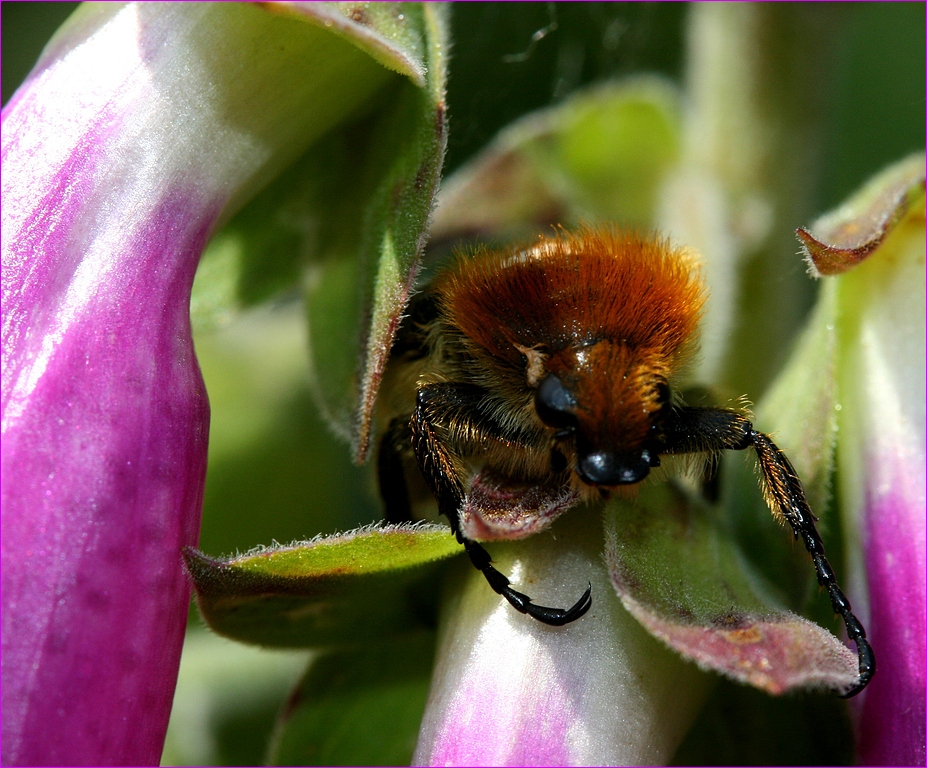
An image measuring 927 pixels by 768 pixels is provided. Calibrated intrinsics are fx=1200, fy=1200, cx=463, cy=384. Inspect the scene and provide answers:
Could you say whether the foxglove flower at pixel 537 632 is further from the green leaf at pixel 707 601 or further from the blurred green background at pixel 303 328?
the blurred green background at pixel 303 328

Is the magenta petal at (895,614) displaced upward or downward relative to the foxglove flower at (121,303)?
downward

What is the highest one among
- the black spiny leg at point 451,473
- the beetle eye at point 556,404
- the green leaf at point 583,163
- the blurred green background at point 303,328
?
the beetle eye at point 556,404

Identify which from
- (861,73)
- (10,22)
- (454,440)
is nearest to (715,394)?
(454,440)

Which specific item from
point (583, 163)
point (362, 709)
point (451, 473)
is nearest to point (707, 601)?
point (451, 473)

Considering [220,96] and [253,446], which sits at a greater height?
[220,96]

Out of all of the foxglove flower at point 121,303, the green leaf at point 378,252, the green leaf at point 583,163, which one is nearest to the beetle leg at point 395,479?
the green leaf at point 378,252

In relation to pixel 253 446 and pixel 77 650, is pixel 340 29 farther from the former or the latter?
pixel 253 446

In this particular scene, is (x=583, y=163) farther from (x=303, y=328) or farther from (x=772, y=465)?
(x=772, y=465)

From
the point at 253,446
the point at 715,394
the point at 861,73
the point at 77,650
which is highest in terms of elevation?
the point at 77,650
